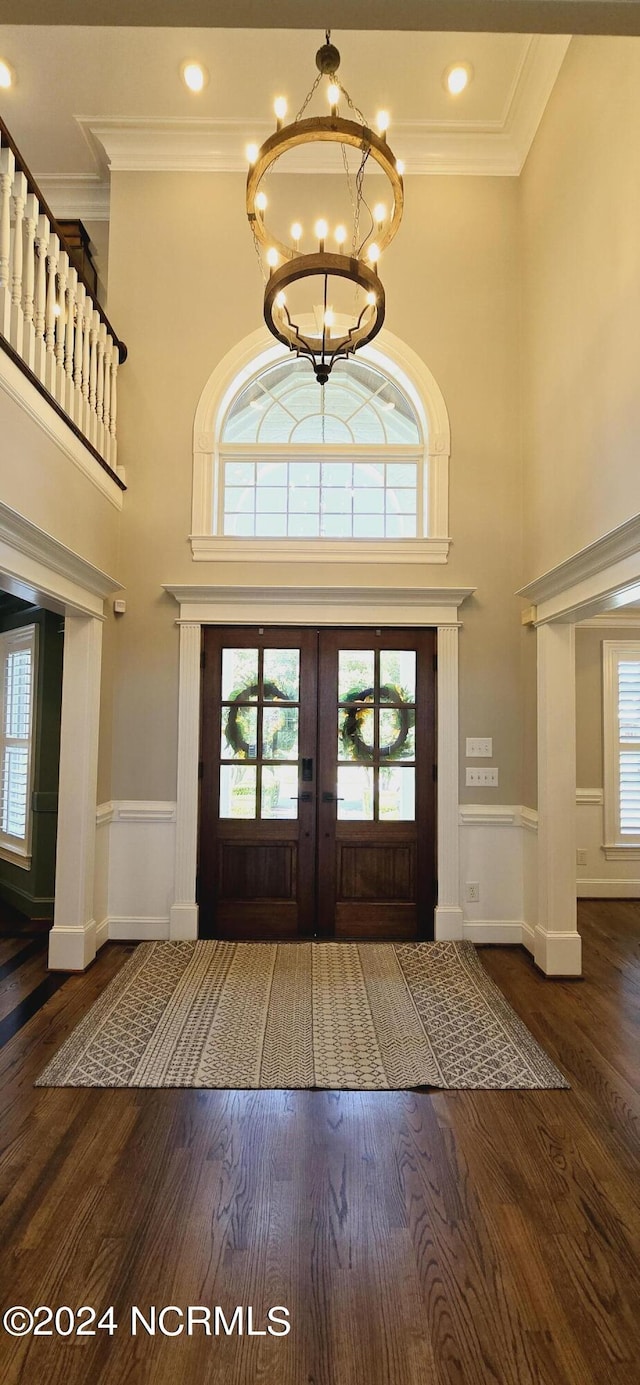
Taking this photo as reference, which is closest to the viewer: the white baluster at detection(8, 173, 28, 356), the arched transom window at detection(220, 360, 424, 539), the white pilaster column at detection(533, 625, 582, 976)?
the white baluster at detection(8, 173, 28, 356)

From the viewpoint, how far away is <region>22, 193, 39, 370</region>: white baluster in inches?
113

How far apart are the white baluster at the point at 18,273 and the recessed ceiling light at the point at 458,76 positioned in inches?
112

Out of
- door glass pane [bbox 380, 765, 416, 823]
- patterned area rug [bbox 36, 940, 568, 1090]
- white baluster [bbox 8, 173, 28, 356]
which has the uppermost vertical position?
white baluster [bbox 8, 173, 28, 356]

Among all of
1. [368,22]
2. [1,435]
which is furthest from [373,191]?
[368,22]

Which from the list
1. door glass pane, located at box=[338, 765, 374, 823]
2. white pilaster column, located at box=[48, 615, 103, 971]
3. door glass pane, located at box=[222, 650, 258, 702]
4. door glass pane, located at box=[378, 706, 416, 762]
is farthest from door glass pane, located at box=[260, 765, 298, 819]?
white pilaster column, located at box=[48, 615, 103, 971]

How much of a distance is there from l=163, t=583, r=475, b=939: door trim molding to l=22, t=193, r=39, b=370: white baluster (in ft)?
5.20

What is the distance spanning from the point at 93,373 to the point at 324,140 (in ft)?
6.92

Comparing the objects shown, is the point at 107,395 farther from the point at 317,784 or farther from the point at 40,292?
the point at 317,784

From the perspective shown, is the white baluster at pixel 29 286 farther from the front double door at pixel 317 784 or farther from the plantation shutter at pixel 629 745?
the plantation shutter at pixel 629 745

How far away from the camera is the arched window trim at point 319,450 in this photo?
4.23 metres

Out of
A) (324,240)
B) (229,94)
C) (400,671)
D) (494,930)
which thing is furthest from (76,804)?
(229,94)

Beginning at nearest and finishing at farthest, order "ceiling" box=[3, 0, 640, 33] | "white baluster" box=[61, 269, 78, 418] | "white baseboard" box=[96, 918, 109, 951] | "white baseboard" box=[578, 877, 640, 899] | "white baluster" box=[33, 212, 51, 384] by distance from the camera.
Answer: "ceiling" box=[3, 0, 640, 33] → "white baluster" box=[33, 212, 51, 384] → "white baluster" box=[61, 269, 78, 418] → "white baseboard" box=[96, 918, 109, 951] → "white baseboard" box=[578, 877, 640, 899]

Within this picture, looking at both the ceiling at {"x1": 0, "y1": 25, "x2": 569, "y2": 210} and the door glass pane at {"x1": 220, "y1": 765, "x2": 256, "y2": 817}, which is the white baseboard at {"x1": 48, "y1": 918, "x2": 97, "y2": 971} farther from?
the ceiling at {"x1": 0, "y1": 25, "x2": 569, "y2": 210}

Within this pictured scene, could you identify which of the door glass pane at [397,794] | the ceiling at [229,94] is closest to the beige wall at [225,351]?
the ceiling at [229,94]
